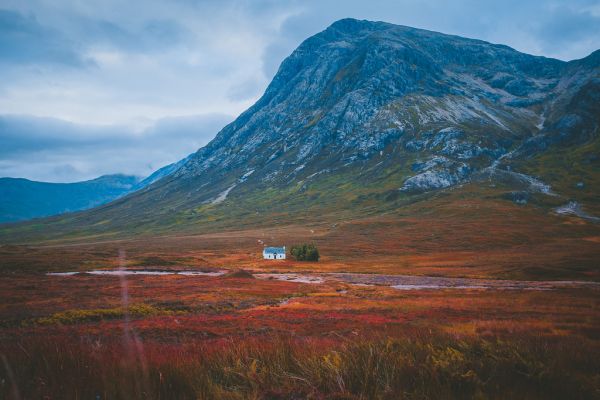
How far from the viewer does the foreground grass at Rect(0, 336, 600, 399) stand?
497 centimetres

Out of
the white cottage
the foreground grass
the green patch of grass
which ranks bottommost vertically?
the white cottage

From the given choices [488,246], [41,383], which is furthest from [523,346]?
[488,246]

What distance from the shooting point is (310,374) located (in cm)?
553

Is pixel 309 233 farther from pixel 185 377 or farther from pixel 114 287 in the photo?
pixel 185 377

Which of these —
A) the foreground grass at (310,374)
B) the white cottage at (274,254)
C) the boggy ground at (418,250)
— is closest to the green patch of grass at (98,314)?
the foreground grass at (310,374)

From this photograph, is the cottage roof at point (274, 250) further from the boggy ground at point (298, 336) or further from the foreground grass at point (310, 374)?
the foreground grass at point (310, 374)

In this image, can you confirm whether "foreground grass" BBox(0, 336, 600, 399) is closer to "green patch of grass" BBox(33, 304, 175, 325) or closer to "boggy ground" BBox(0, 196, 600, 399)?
"boggy ground" BBox(0, 196, 600, 399)

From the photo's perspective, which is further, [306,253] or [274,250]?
[274,250]

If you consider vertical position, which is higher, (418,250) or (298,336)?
(298,336)

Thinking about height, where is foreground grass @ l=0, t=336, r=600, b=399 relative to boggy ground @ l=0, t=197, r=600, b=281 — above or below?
above

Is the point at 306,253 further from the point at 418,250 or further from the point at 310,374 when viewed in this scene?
the point at 310,374

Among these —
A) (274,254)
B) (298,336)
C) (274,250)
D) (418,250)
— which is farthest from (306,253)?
(298,336)

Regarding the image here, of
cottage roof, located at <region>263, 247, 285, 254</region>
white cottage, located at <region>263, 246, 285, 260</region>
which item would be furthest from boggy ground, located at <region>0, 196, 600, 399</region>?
cottage roof, located at <region>263, 247, 285, 254</region>

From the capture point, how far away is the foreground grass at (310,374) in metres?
4.97
